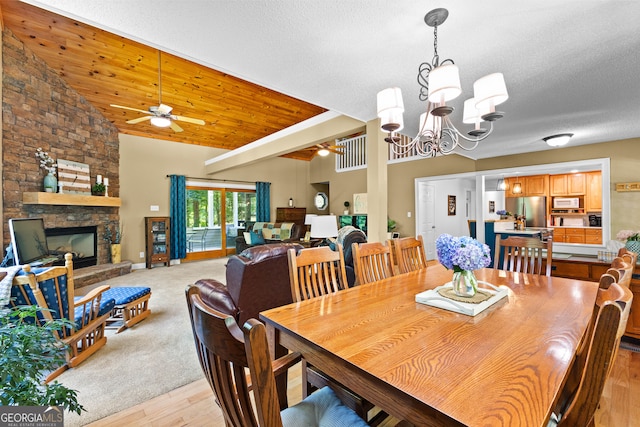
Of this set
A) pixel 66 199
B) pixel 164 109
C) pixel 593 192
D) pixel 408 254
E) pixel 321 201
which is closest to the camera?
pixel 408 254

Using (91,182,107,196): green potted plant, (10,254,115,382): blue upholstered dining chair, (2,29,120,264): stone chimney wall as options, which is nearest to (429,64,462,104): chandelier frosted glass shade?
(10,254,115,382): blue upholstered dining chair

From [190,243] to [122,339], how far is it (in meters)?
4.73

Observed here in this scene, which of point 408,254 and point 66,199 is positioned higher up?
point 66,199

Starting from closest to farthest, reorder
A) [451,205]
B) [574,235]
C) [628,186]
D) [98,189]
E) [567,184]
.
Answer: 1. [628,186]
2. [98,189]
3. [574,235]
4. [567,184]
5. [451,205]

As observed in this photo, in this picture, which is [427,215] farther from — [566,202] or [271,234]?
[271,234]

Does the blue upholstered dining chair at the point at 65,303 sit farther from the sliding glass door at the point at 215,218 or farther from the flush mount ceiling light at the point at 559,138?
the flush mount ceiling light at the point at 559,138

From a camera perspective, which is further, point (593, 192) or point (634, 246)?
point (593, 192)

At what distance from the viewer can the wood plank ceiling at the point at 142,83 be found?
3.49 meters

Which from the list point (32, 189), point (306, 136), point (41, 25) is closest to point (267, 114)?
point (306, 136)

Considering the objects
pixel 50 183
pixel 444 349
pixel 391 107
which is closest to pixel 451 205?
pixel 391 107

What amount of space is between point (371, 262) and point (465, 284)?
2.43 feet

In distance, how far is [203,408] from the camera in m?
1.79

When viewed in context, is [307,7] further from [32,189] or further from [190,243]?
[190,243]

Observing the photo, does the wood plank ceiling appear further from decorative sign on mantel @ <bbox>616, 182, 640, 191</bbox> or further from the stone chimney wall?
decorative sign on mantel @ <bbox>616, 182, 640, 191</bbox>
